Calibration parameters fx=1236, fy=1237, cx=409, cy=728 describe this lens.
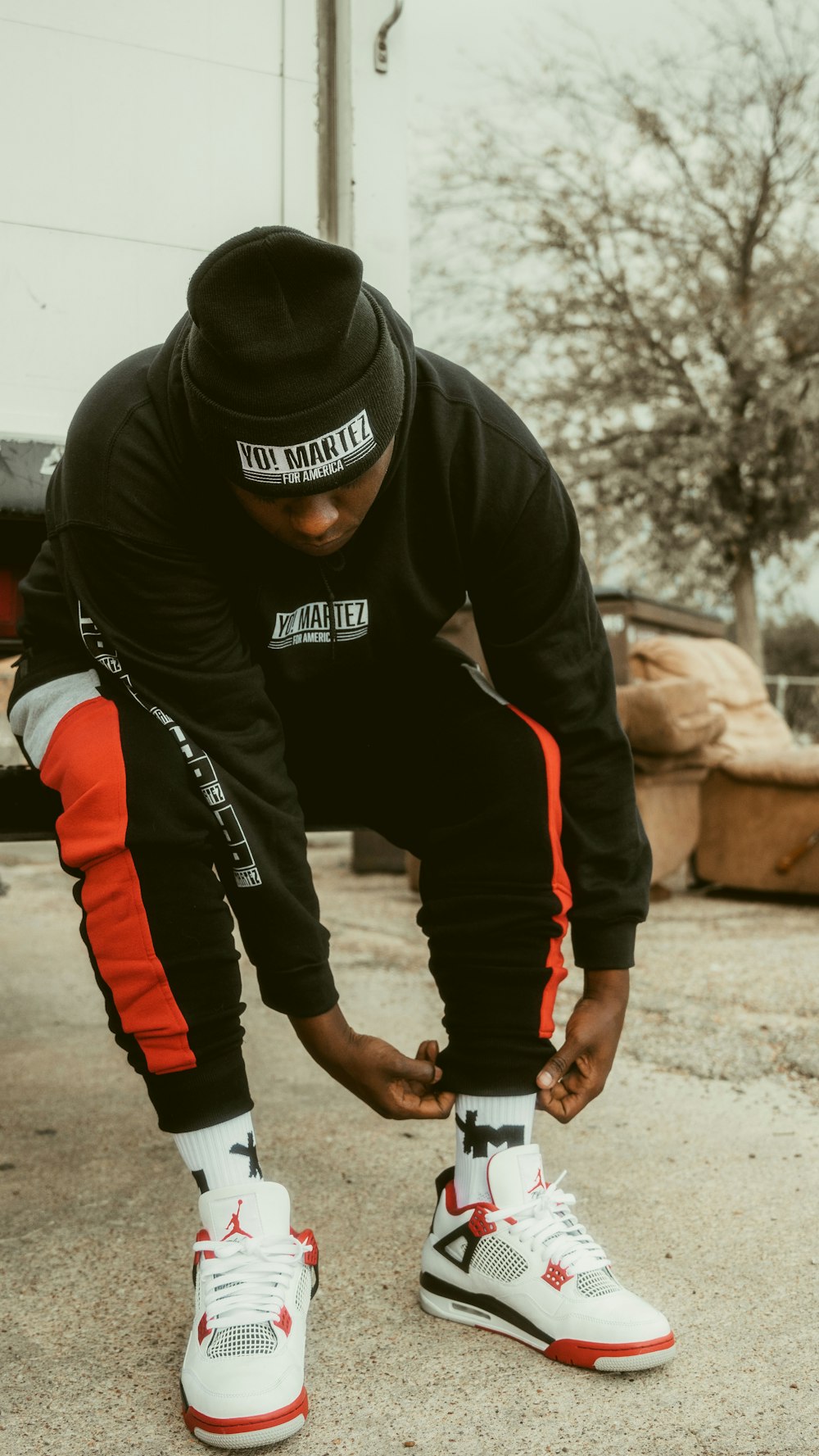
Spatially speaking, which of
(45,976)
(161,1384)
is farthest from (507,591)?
(45,976)

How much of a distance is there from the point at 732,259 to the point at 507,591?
1083 cm

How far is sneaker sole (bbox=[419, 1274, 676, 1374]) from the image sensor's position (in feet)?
4.11

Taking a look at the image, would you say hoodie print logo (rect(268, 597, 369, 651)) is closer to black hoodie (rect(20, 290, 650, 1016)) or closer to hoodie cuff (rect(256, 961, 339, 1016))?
black hoodie (rect(20, 290, 650, 1016))

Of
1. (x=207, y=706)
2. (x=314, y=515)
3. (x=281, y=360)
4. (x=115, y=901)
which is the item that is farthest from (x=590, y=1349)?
(x=281, y=360)

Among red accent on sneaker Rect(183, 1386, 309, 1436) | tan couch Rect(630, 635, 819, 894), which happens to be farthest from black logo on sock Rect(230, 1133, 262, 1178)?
tan couch Rect(630, 635, 819, 894)

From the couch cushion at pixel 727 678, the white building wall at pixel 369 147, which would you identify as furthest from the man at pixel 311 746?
the couch cushion at pixel 727 678

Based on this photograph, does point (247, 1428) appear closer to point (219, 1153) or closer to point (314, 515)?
point (219, 1153)

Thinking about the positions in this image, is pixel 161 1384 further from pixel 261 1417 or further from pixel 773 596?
pixel 773 596

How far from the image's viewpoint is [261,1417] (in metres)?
1.13

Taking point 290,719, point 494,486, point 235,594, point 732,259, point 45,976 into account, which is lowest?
point 45,976

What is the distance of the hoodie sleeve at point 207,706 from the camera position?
4.30ft

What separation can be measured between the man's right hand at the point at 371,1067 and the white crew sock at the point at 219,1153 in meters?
0.11

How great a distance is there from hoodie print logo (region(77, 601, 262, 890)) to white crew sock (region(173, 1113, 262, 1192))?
0.83 ft

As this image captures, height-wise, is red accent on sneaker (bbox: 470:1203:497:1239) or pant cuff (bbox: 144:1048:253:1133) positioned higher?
pant cuff (bbox: 144:1048:253:1133)
